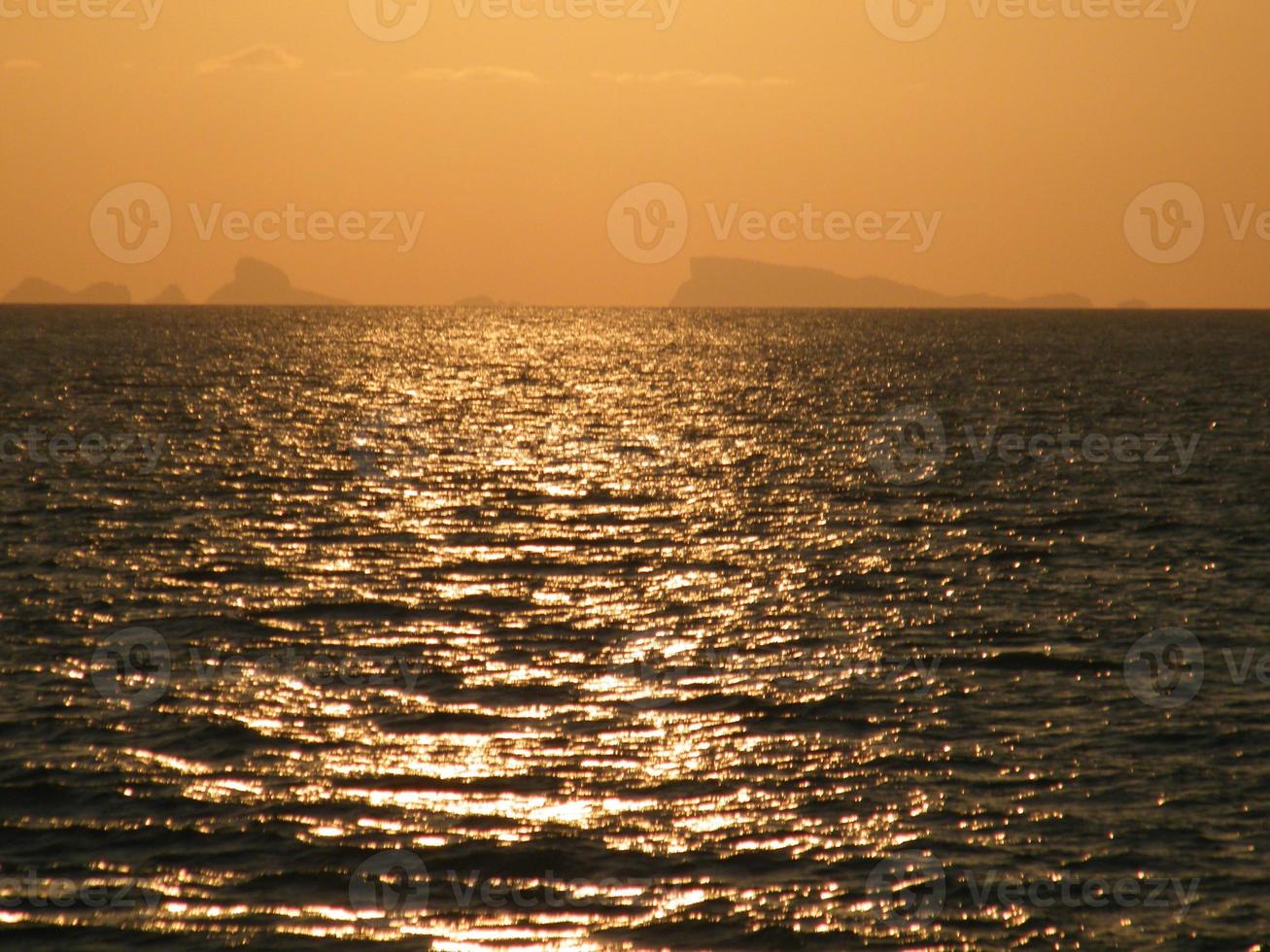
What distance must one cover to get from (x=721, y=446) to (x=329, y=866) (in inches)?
2364

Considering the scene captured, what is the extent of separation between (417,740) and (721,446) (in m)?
54.2

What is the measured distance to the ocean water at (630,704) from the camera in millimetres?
21688

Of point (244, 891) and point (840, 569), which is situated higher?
point (840, 569)

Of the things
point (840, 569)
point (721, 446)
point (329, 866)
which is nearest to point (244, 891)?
point (329, 866)

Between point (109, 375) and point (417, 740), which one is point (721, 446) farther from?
point (109, 375)

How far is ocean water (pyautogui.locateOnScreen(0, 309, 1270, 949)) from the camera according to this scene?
2169 centimetres

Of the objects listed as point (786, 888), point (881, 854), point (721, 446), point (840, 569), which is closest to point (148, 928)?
point (786, 888)

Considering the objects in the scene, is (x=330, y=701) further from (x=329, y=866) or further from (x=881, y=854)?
(x=881, y=854)

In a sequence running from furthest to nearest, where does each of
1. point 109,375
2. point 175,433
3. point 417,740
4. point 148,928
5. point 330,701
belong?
1. point 109,375
2. point 175,433
3. point 330,701
4. point 417,740
5. point 148,928

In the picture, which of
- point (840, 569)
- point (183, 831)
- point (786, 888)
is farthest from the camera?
point (840, 569)

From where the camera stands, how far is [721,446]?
81.4m

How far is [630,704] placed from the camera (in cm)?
3100

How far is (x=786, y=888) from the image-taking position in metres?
22.0

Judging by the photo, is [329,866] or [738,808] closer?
[329,866]
